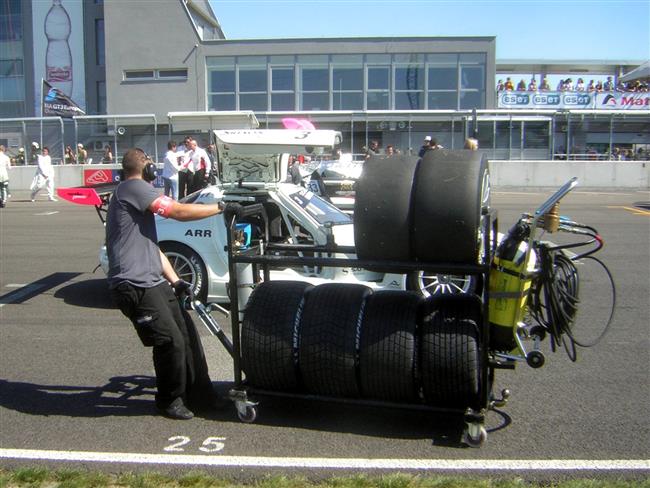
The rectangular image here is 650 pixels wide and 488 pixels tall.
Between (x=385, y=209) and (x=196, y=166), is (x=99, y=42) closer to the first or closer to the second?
(x=196, y=166)

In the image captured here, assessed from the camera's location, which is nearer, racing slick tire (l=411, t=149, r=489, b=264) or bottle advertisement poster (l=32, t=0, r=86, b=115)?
racing slick tire (l=411, t=149, r=489, b=264)

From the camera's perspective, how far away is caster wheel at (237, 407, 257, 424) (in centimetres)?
446

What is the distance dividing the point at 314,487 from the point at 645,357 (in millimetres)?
3555

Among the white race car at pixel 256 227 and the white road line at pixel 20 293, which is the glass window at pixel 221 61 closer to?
the white road line at pixel 20 293

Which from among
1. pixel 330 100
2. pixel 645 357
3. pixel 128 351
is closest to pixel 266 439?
pixel 128 351

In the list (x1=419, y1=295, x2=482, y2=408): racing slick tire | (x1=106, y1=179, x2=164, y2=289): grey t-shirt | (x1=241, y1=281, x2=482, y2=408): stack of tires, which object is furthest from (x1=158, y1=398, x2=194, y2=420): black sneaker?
(x1=419, y1=295, x2=482, y2=408): racing slick tire

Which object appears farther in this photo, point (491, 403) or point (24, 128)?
point (24, 128)

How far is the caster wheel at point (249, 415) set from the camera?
176 inches

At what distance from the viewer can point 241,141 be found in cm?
730

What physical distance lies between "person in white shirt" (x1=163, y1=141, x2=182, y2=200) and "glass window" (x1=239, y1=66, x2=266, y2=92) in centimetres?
2442

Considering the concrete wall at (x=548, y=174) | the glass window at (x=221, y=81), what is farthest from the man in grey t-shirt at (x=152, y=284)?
the glass window at (x=221, y=81)

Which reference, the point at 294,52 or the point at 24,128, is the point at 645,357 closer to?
the point at 24,128

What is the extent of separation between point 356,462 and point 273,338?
3.03ft

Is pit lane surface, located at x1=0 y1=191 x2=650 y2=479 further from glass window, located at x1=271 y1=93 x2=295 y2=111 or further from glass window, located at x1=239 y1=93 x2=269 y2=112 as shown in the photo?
glass window, located at x1=271 y1=93 x2=295 y2=111
